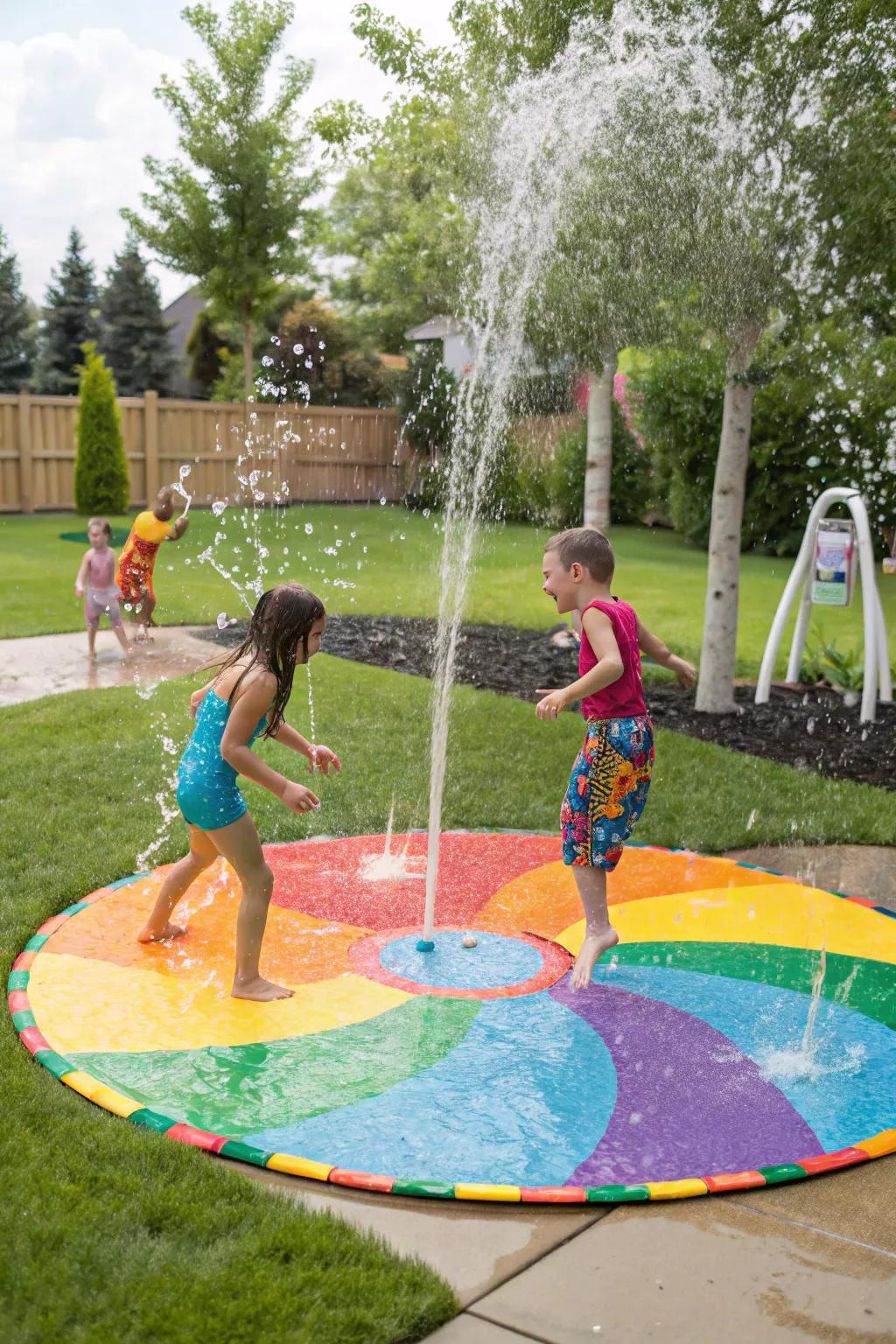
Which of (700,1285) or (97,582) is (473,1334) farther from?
(97,582)

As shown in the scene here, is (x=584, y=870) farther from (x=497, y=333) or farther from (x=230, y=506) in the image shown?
(x=230, y=506)

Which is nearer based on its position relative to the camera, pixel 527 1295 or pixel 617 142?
pixel 527 1295

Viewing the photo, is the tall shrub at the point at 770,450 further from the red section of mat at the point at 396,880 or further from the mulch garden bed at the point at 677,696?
the red section of mat at the point at 396,880

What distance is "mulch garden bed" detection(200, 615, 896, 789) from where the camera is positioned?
7520 millimetres

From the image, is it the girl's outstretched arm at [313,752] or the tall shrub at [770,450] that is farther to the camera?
the tall shrub at [770,450]

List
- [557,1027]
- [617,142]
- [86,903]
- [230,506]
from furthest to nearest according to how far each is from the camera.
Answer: [230,506], [617,142], [86,903], [557,1027]

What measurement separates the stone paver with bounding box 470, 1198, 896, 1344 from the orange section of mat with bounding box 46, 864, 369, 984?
1639 millimetres

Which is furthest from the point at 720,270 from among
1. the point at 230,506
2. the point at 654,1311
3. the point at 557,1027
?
the point at 230,506

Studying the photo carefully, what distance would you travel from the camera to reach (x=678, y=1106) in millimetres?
3508

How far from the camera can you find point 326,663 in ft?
31.5

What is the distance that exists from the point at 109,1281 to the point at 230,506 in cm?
1907

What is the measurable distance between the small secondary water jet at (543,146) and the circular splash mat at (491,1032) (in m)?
0.72

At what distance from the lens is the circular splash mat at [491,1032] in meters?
3.25

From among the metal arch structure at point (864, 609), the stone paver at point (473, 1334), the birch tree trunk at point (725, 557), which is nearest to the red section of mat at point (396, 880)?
the stone paver at point (473, 1334)
